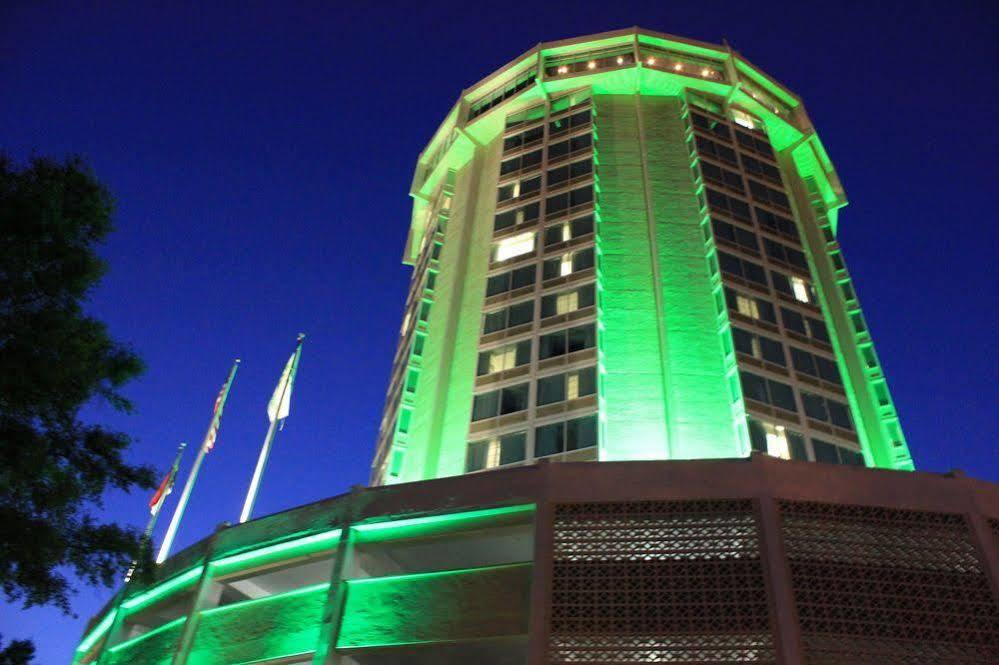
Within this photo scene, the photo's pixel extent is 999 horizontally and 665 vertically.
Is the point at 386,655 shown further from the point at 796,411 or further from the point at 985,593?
the point at 796,411

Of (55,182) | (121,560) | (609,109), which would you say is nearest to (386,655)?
(121,560)

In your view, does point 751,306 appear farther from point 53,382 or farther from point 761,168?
point 53,382

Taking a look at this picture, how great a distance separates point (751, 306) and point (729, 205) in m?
5.83

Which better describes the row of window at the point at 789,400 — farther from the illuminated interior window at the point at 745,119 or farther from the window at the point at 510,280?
the illuminated interior window at the point at 745,119

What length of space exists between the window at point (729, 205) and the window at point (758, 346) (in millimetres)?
6777

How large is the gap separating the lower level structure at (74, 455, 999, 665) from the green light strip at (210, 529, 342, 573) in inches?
1.9

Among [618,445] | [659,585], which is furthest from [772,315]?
[659,585]

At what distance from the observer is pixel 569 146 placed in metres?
37.8

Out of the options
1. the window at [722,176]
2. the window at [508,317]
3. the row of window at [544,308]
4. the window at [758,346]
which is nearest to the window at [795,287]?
the window at [758,346]

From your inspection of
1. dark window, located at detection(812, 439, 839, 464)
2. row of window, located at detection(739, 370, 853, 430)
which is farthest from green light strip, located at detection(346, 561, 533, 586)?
dark window, located at detection(812, 439, 839, 464)

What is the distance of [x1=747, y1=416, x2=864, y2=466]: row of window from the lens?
1020 inches

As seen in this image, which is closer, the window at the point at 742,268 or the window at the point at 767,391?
the window at the point at 767,391

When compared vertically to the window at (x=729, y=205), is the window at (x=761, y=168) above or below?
above

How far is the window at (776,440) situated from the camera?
25.8 metres
